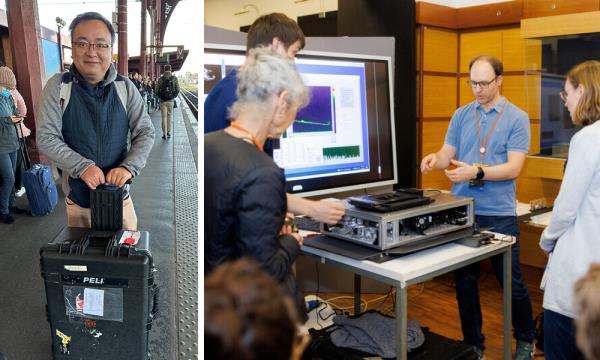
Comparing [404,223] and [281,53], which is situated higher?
[281,53]

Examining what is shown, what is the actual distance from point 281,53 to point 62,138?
0.78m

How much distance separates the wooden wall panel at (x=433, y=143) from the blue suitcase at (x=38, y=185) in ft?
8.22

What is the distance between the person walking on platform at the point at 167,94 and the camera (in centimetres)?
172

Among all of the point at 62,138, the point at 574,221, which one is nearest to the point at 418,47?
the point at 574,221

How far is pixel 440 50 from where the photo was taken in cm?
372

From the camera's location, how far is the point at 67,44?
1676mm

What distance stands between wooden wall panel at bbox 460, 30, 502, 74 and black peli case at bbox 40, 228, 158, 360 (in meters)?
2.78

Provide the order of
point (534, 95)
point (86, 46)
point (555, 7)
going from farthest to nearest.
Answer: point (534, 95) < point (555, 7) < point (86, 46)

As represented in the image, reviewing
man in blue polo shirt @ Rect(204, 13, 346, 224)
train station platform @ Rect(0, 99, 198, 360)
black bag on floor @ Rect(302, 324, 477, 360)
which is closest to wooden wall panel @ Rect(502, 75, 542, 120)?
black bag on floor @ Rect(302, 324, 477, 360)

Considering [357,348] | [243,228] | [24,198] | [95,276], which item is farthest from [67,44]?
[357,348]

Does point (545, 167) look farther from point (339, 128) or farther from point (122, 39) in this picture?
point (122, 39)

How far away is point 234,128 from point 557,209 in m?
1.25

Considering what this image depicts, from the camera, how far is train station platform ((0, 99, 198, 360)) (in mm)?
1835

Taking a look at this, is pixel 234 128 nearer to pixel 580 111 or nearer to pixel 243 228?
pixel 243 228
